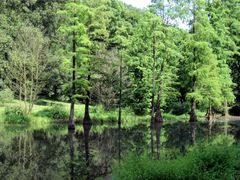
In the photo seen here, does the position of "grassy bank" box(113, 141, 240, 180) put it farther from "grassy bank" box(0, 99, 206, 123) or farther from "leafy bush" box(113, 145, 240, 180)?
"grassy bank" box(0, 99, 206, 123)

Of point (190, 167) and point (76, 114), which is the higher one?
point (76, 114)

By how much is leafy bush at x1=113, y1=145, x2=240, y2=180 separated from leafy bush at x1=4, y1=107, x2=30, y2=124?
2376 cm

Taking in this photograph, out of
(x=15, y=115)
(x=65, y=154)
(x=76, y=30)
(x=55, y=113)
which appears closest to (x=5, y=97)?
(x=15, y=115)

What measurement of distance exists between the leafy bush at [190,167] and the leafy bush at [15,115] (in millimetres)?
23763

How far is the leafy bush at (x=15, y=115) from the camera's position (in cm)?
3176

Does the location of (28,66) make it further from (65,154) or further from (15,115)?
(65,154)

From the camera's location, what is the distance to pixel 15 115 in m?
32.1

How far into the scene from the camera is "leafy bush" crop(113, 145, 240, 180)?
869cm

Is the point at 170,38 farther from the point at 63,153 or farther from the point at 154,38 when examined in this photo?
the point at 63,153

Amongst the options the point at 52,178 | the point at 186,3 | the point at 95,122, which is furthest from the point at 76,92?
the point at 52,178

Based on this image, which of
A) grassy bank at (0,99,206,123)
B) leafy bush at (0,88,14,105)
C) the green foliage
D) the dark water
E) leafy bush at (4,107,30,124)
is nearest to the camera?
the dark water

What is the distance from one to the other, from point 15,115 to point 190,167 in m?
25.4

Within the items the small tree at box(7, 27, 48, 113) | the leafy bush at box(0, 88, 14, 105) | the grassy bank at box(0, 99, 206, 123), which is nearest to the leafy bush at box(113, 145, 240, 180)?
the grassy bank at box(0, 99, 206, 123)

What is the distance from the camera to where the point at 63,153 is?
53.8ft
